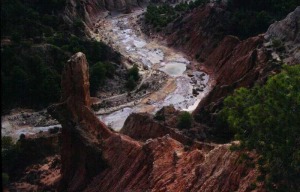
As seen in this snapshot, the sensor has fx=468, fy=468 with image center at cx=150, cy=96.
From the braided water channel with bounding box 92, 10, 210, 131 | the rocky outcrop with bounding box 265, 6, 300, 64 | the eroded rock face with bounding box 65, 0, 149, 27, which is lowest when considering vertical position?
the braided water channel with bounding box 92, 10, 210, 131

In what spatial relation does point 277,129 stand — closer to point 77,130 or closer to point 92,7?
point 77,130

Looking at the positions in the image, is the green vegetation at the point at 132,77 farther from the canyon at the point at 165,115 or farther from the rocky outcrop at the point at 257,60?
the rocky outcrop at the point at 257,60

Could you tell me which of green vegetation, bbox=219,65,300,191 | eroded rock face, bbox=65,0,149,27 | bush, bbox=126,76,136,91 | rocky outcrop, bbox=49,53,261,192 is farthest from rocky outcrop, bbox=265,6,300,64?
eroded rock face, bbox=65,0,149,27

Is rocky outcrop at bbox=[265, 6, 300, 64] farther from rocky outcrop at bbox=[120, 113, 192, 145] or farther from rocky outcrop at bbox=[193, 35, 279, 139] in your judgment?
rocky outcrop at bbox=[120, 113, 192, 145]

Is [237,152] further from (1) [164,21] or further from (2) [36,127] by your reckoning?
(1) [164,21]

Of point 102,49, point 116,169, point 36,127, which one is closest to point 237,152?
point 116,169

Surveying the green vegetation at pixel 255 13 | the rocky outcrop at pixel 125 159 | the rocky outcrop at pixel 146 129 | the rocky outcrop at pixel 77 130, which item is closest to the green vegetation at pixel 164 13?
the green vegetation at pixel 255 13

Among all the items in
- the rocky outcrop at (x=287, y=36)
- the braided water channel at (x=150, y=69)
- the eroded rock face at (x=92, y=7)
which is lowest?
the braided water channel at (x=150, y=69)

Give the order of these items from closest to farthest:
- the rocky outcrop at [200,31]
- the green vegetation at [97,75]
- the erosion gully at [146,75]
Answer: the erosion gully at [146,75] < the green vegetation at [97,75] < the rocky outcrop at [200,31]
